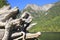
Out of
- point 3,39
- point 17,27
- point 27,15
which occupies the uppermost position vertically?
point 27,15

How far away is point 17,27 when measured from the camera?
1540cm

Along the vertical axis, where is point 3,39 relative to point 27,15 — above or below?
below

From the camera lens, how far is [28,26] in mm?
Result: 16703

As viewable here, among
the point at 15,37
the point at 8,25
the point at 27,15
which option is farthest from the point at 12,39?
the point at 27,15

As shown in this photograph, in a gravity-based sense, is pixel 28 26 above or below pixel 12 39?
above

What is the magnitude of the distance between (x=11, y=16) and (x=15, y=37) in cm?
146

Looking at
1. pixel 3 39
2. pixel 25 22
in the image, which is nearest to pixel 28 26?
pixel 25 22

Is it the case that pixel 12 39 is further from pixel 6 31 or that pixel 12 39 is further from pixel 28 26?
pixel 28 26

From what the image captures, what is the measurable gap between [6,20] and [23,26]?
60.3 inches

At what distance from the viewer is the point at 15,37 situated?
15211 mm

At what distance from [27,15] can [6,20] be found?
2.08 m

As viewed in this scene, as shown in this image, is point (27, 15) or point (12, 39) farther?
point (27, 15)

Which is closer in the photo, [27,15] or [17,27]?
[17,27]

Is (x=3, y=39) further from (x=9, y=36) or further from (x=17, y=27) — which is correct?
(x=17, y=27)
